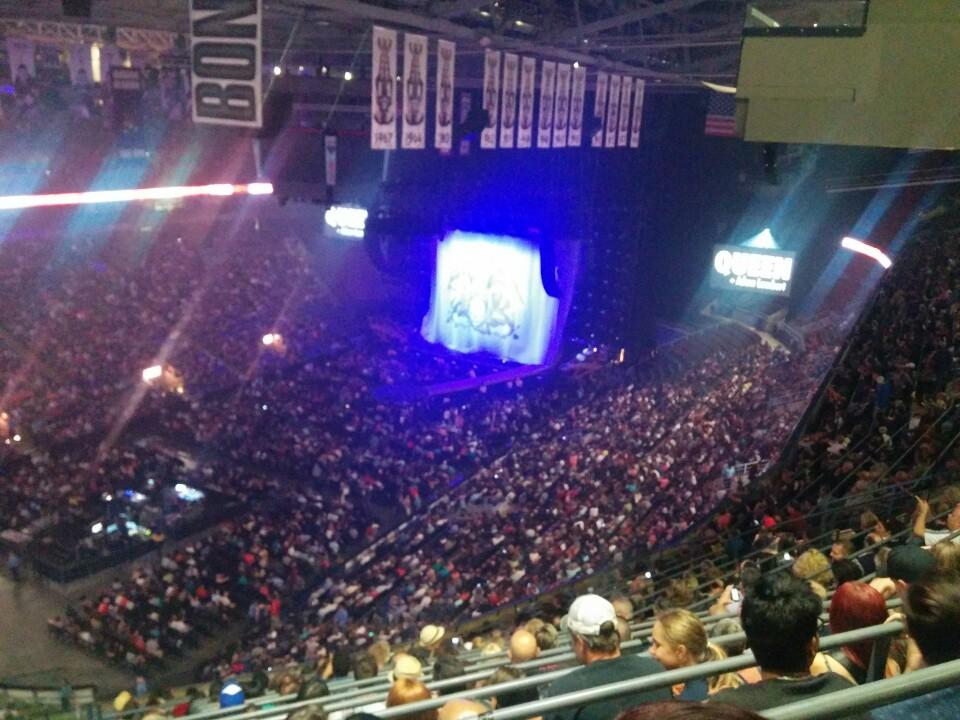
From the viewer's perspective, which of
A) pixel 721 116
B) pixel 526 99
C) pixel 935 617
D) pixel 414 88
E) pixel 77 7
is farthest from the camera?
pixel 721 116

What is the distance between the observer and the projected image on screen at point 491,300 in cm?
2208

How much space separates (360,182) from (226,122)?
55.7ft

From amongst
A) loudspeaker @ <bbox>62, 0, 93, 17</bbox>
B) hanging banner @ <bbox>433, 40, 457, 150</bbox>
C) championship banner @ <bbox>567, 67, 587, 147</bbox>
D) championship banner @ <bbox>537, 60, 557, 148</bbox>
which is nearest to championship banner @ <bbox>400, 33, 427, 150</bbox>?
hanging banner @ <bbox>433, 40, 457, 150</bbox>

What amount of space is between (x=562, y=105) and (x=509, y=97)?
1.40 m

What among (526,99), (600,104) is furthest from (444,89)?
(600,104)

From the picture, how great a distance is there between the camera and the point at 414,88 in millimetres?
9781

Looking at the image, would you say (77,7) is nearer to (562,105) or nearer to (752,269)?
(562,105)

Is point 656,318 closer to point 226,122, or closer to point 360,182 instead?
point 360,182

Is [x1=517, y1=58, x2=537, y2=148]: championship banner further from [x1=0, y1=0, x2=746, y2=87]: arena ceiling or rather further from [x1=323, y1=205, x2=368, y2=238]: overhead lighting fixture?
[x1=323, y1=205, x2=368, y2=238]: overhead lighting fixture

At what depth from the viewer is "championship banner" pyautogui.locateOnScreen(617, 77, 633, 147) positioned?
1548cm

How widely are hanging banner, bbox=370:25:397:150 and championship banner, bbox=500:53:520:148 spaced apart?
2454mm

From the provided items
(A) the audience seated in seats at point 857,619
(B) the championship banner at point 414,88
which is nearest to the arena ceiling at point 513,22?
(B) the championship banner at point 414,88

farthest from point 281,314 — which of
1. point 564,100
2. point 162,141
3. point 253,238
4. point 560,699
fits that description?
point 560,699

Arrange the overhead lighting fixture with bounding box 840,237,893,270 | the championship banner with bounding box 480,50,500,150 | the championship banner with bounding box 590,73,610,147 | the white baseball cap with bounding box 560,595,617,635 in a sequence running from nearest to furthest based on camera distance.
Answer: the white baseball cap with bounding box 560,595,617,635 → the championship banner with bounding box 480,50,500,150 → the championship banner with bounding box 590,73,610,147 → the overhead lighting fixture with bounding box 840,237,893,270
